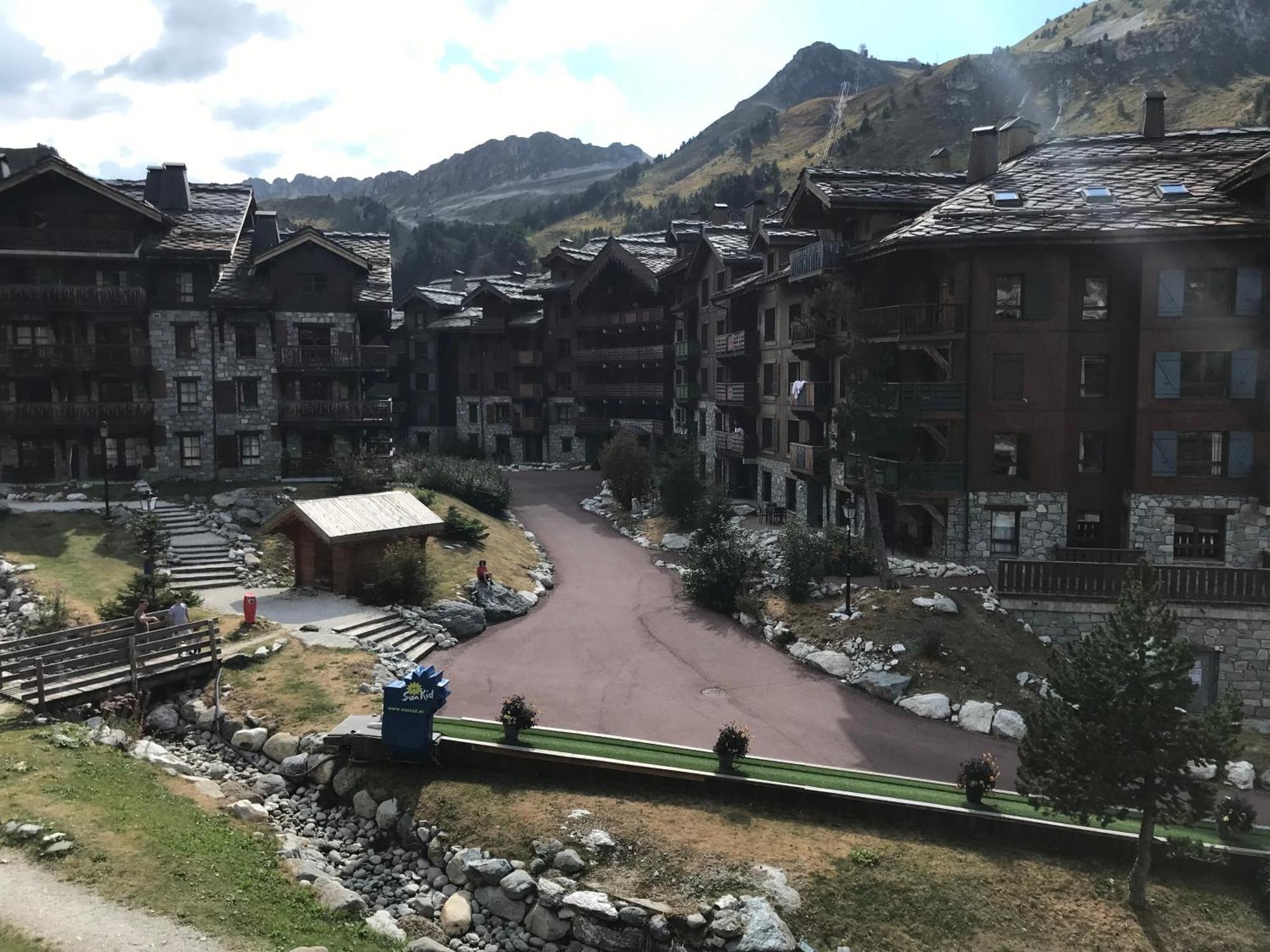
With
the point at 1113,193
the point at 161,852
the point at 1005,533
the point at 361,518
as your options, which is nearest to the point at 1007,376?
the point at 1005,533

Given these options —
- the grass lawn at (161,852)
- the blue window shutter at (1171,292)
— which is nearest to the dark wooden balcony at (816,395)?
the blue window shutter at (1171,292)

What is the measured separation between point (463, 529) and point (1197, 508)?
1180 inches

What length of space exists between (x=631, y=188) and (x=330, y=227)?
197ft

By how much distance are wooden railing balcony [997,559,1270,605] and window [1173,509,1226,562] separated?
10.5 ft

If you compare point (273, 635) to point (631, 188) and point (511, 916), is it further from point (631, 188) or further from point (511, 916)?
point (631, 188)

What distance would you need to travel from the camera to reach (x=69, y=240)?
151 ft

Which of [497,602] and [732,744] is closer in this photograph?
[732,744]

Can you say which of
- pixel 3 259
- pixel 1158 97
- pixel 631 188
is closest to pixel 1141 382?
pixel 1158 97

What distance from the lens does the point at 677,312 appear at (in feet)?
215

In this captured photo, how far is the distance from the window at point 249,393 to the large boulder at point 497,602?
22072mm

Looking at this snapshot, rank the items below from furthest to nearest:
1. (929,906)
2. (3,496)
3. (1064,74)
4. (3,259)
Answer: (1064,74) < (3,259) < (3,496) < (929,906)

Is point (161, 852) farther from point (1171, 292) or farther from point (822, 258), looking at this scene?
point (1171, 292)

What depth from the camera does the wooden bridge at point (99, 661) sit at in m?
22.5

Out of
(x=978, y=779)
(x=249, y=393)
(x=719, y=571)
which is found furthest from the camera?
(x=249, y=393)
